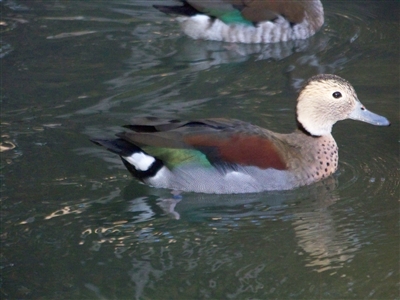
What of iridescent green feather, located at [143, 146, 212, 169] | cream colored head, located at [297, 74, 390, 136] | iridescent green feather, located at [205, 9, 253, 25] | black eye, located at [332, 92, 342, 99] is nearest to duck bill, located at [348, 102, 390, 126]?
cream colored head, located at [297, 74, 390, 136]

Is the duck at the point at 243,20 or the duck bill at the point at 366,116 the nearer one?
the duck bill at the point at 366,116

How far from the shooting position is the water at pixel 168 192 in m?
5.41

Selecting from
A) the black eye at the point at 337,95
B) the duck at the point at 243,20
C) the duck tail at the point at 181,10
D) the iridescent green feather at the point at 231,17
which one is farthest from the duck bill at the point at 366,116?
the duck tail at the point at 181,10

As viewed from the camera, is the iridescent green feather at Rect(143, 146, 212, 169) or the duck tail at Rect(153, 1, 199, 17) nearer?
the iridescent green feather at Rect(143, 146, 212, 169)

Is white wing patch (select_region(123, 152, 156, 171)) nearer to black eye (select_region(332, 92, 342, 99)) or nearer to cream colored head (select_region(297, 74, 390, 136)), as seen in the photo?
cream colored head (select_region(297, 74, 390, 136))

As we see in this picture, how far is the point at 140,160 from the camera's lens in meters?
6.41

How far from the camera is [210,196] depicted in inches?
255

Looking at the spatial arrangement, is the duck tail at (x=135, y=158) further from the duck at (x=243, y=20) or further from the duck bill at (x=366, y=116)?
the duck at (x=243, y=20)

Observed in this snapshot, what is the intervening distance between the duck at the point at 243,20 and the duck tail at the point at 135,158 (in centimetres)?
391

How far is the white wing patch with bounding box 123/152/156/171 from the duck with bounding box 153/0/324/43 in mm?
3944

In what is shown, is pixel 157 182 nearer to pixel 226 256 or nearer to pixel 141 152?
pixel 141 152

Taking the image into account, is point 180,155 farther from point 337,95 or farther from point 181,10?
point 181,10

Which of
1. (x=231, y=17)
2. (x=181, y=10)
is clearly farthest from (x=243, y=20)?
(x=181, y=10)

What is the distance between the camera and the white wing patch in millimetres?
6398
